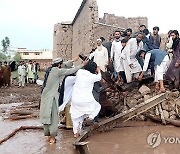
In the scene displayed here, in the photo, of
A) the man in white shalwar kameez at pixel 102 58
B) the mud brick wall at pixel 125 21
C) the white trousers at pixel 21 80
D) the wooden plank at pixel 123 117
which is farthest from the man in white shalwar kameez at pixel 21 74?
the wooden plank at pixel 123 117

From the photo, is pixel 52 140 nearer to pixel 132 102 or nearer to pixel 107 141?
pixel 107 141

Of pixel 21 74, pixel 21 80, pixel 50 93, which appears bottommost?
pixel 21 80

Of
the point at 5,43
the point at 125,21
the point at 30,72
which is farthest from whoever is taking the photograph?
the point at 5,43

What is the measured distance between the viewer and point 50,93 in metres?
6.48

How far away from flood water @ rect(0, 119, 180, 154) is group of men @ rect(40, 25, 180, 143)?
0.34 meters

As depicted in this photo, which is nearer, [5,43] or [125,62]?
[125,62]

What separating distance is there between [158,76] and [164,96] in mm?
566

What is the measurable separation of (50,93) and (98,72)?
1.19m

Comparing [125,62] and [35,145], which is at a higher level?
[125,62]

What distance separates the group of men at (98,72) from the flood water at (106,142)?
34 centimetres

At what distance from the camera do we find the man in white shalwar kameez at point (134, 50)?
862cm

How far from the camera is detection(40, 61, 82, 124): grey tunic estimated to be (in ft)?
21.0

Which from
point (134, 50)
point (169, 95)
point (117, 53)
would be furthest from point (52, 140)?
point (117, 53)

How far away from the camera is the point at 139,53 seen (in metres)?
8.55
